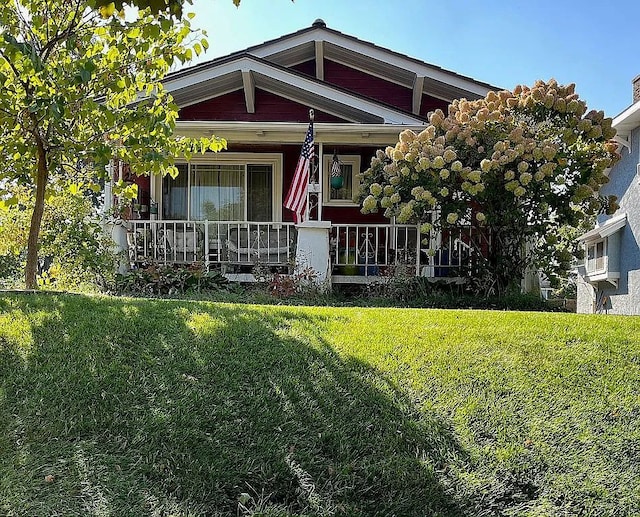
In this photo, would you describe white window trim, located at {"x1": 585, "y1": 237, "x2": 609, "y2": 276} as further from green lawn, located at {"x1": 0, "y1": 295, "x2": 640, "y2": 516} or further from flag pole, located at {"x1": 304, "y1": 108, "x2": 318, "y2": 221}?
green lawn, located at {"x1": 0, "y1": 295, "x2": 640, "y2": 516}

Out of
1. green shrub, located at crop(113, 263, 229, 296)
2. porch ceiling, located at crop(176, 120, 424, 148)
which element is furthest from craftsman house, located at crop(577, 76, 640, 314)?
green shrub, located at crop(113, 263, 229, 296)

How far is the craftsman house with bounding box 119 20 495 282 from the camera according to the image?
428 inches

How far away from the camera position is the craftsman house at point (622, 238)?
12.4 metres

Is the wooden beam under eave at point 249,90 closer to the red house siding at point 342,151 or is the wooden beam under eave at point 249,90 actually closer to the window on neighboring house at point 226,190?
the red house siding at point 342,151

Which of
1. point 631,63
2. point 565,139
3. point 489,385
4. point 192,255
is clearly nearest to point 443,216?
point 565,139

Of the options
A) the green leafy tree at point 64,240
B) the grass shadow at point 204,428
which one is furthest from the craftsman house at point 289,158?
the grass shadow at point 204,428

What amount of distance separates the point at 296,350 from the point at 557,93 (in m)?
7.47

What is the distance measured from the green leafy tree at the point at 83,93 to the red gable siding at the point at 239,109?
6.32 m

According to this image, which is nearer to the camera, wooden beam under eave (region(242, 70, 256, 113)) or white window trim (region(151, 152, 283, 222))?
wooden beam under eave (region(242, 70, 256, 113))

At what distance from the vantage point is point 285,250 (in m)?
11.2

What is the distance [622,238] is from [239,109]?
30.6 feet

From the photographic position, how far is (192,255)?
36.1 ft

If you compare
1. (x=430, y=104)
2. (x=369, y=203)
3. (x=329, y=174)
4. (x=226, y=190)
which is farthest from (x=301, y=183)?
(x=430, y=104)

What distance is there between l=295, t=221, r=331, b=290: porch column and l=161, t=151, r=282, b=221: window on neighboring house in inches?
112
